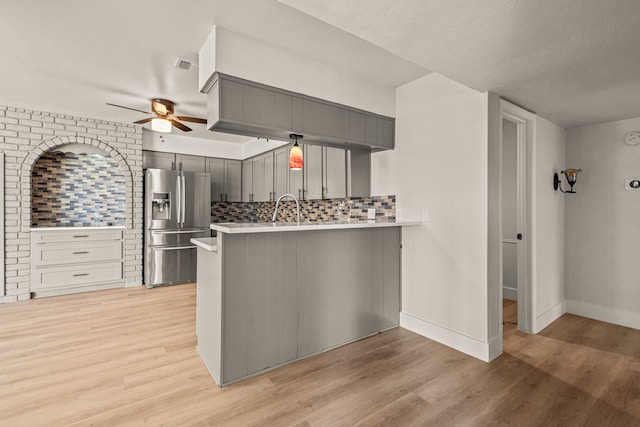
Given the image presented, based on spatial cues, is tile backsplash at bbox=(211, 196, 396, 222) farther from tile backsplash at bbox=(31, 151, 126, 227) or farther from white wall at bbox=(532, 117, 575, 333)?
tile backsplash at bbox=(31, 151, 126, 227)

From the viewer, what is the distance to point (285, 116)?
99.8 inches

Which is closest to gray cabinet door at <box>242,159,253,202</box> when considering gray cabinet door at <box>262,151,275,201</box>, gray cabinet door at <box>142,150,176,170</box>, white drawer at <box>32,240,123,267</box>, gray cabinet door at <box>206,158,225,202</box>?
gray cabinet door at <box>206,158,225,202</box>

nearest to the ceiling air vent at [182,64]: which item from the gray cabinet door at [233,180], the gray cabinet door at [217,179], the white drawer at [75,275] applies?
the gray cabinet door at [217,179]

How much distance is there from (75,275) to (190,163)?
252 centimetres

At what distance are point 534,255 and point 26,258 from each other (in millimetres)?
6283

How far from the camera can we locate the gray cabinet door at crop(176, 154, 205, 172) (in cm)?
559

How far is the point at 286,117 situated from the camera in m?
2.54

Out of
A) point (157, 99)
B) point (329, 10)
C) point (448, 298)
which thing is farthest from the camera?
point (157, 99)

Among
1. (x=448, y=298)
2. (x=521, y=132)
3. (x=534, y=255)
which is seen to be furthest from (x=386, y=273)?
(x=521, y=132)

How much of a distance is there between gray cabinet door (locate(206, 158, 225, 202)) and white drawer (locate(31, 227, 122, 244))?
1801 millimetres

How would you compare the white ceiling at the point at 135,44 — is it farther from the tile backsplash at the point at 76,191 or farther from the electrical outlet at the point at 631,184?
the electrical outlet at the point at 631,184

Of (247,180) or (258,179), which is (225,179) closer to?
(247,180)

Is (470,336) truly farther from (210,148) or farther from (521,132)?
(210,148)

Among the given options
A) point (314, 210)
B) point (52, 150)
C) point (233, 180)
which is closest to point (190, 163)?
point (233, 180)
